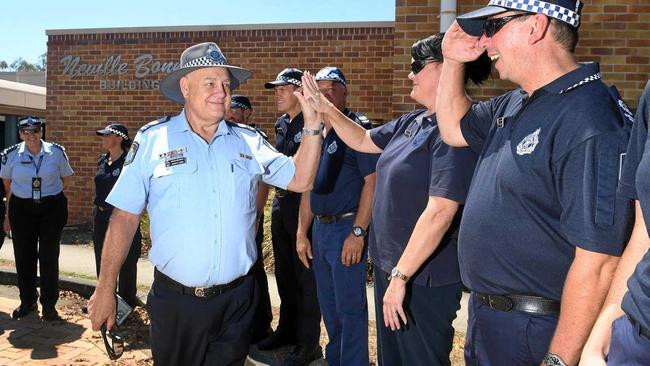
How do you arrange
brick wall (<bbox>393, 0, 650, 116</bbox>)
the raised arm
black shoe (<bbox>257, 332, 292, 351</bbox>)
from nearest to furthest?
the raised arm
black shoe (<bbox>257, 332, 292, 351</bbox>)
brick wall (<bbox>393, 0, 650, 116</bbox>)

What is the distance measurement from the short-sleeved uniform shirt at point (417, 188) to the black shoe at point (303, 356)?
1572 mm

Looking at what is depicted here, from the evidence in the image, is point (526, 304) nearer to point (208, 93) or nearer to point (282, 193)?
point (208, 93)

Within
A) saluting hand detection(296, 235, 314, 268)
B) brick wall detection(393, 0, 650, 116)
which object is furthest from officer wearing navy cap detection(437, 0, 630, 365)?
brick wall detection(393, 0, 650, 116)

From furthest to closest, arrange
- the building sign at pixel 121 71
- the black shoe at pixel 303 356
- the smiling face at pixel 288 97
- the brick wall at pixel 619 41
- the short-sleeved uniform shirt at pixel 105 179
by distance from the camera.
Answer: the building sign at pixel 121 71, the brick wall at pixel 619 41, the short-sleeved uniform shirt at pixel 105 179, the smiling face at pixel 288 97, the black shoe at pixel 303 356

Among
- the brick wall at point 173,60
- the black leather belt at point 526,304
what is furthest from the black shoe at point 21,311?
the black leather belt at point 526,304

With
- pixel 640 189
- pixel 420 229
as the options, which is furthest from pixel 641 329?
pixel 420 229

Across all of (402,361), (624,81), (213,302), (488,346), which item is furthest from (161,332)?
(624,81)

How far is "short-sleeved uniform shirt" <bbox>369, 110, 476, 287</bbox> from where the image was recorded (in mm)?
2684

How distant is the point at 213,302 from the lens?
288 cm

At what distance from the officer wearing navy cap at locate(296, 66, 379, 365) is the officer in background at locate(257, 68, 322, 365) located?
33 centimetres

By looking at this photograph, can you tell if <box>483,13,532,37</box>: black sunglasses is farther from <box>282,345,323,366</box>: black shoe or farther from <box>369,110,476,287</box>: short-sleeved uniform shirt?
<box>282,345,323,366</box>: black shoe

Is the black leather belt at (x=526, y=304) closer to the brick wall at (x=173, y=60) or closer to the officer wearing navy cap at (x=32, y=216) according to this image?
the officer wearing navy cap at (x=32, y=216)

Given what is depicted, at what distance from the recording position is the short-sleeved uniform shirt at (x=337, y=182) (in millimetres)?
4055

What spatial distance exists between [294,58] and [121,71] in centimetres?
304
